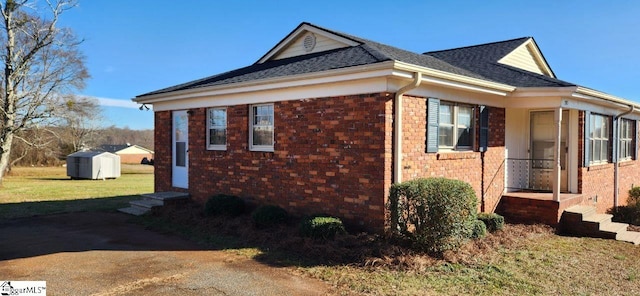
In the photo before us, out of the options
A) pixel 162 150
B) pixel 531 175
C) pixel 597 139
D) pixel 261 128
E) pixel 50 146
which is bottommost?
pixel 531 175

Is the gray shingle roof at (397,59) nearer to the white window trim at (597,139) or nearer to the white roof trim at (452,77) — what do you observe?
the white roof trim at (452,77)

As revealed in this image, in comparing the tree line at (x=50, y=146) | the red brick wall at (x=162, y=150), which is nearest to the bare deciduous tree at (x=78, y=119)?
the tree line at (x=50, y=146)

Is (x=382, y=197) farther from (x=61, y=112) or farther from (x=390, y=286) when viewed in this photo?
(x=61, y=112)

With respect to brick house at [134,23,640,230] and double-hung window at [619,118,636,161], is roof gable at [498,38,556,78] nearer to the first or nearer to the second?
brick house at [134,23,640,230]

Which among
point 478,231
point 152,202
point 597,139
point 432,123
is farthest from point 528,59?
point 152,202

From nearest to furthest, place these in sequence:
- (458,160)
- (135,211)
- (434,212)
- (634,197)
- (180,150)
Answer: (434,212) < (458,160) < (135,211) < (180,150) < (634,197)

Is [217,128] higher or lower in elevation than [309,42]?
lower

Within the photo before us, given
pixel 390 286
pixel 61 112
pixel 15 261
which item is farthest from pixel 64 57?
pixel 390 286

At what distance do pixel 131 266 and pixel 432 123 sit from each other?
5.70 m

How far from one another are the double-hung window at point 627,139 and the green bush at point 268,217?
11346 mm

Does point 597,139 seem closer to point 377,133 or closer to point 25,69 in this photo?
point 377,133

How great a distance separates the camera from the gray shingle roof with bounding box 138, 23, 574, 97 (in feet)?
26.4

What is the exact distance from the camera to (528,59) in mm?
14148

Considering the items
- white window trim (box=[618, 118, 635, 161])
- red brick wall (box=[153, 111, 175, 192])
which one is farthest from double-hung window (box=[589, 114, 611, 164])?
red brick wall (box=[153, 111, 175, 192])
